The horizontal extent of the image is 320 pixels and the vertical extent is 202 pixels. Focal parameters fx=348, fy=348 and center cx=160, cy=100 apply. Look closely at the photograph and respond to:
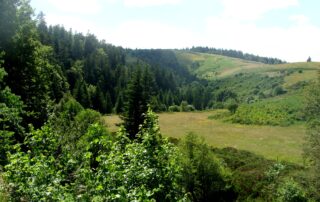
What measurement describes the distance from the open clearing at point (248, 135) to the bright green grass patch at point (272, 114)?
2942 millimetres

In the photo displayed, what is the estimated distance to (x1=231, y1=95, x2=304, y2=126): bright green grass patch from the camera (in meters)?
71.1

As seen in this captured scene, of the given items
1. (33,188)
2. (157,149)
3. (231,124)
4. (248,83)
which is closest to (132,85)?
(157,149)

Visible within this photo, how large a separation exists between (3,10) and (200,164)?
1822 centimetres

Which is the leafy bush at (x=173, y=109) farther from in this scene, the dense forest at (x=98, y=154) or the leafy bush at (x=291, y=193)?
the leafy bush at (x=291, y=193)

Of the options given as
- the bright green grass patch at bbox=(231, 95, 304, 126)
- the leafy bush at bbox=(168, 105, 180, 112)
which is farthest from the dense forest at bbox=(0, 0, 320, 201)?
the leafy bush at bbox=(168, 105, 180, 112)

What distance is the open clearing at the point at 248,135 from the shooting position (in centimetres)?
4906

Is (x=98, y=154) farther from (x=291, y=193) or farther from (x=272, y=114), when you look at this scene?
(x=272, y=114)

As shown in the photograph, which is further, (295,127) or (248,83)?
(248,83)

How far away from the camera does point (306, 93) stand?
31.3 meters

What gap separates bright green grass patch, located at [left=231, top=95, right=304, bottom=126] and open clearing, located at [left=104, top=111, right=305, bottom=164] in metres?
2.94

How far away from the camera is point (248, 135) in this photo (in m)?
60.9

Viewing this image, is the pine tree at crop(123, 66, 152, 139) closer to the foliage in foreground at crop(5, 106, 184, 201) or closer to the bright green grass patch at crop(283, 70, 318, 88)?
the foliage in foreground at crop(5, 106, 184, 201)

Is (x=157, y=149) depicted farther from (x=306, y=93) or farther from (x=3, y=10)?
(x=306, y=93)


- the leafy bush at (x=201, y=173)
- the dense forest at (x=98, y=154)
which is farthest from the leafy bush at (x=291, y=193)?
the leafy bush at (x=201, y=173)
